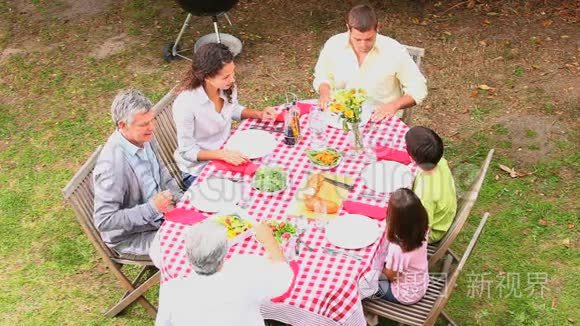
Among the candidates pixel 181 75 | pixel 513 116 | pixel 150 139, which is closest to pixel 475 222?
pixel 513 116

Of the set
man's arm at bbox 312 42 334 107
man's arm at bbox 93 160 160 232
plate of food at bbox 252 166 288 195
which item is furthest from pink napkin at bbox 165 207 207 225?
man's arm at bbox 312 42 334 107

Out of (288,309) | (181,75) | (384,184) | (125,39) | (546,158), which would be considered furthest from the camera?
(125,39)

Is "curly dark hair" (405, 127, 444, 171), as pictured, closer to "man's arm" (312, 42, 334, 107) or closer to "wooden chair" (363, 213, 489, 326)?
"wooden chair" (363, 213, 489, 326)

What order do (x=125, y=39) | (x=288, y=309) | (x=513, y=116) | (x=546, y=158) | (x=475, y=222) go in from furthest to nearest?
(x=125, y=39)
(x=513, y=116)
(x=546, y=158)
(x=475, y=222)
(x=288, y=309)

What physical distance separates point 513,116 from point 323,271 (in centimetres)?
367

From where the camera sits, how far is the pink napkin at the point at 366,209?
412 centimetres

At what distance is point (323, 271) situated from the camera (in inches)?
148

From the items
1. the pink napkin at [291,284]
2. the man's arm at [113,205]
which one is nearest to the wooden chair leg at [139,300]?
the man's arm at [113,205]

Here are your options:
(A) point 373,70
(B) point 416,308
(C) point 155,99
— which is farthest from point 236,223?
(C) point 155,99

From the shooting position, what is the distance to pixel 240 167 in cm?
459

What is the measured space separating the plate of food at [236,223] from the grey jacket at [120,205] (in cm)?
57

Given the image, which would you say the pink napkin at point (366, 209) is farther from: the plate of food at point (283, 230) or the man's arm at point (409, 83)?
the man's arm at point (409, 83)

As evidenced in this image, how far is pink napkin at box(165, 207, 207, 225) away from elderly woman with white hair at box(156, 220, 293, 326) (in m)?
0.82

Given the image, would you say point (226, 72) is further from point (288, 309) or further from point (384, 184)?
point (288, 309)
